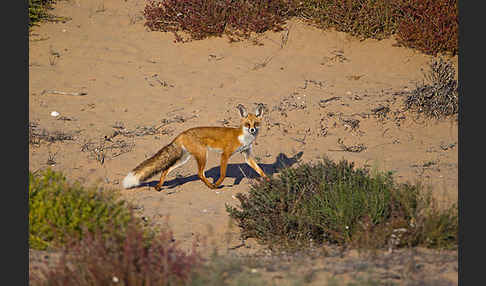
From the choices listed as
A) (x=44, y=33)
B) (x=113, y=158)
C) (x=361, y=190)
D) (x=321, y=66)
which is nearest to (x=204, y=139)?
(x=113, y=158)

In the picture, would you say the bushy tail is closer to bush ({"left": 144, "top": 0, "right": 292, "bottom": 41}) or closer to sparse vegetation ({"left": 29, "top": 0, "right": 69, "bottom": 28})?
bush ({"left": 144, "top": 0, "right": 292, "bottom": 41})

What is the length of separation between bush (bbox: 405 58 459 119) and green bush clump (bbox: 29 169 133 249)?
7810 millimetres

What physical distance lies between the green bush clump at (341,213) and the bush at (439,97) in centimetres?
478

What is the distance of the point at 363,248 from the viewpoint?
19.9 feet

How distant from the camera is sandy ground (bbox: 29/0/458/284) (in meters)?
9.87

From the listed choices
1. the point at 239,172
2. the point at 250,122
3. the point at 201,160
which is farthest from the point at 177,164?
the point at 239,172

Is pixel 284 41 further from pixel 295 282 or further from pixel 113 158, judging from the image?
pixel 295 282

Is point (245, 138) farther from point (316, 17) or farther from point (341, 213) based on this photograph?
point (316, 17)

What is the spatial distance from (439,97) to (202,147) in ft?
18.0

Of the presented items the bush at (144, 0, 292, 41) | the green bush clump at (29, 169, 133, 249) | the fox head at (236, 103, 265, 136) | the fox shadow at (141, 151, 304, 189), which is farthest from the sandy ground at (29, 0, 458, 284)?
the green bush clump at (29, 169, 133, 249)

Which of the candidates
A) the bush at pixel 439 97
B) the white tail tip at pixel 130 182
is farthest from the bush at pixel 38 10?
the bush at pixel 439 97

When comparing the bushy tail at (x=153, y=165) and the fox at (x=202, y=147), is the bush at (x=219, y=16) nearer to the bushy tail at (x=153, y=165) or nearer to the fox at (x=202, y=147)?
the fox at (x=202, y=147)

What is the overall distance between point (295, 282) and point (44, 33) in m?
13.2

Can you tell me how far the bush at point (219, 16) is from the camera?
1555 cm
